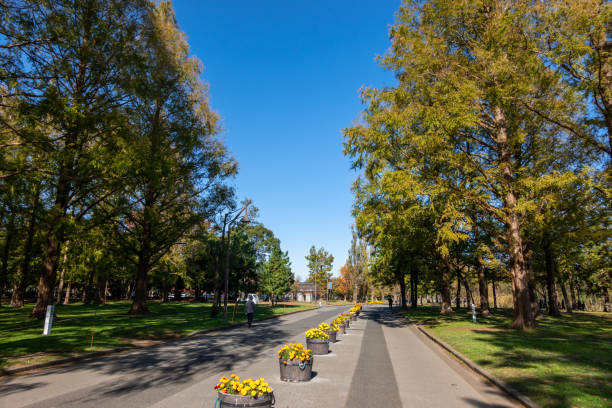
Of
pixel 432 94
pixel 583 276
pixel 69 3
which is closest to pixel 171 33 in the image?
pixel 69 3

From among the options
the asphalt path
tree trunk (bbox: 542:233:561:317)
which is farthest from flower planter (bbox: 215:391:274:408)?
tree trunk (bbox: 542:233:561:317)

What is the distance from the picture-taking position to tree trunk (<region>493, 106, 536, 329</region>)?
1459 centimetres

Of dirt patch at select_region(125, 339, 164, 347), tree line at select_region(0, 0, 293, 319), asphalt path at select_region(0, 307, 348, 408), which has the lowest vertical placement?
dirt patch at select_region(125, 339, 164, 347)

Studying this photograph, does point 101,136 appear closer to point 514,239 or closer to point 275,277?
point 514,239

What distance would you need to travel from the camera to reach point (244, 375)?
25.1 ft

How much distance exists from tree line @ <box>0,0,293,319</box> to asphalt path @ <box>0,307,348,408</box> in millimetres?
5691

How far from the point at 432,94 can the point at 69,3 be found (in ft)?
44.1

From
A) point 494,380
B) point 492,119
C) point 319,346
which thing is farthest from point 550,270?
point 319,346

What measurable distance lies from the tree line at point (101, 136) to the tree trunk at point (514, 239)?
49.1 ft

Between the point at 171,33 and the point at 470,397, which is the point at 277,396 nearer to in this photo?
the point at 470,397

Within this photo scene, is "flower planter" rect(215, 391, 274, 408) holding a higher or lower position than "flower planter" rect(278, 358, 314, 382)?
higher

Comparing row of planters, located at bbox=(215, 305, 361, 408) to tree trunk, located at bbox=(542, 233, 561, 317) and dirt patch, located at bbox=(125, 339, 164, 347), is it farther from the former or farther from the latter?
tree trunk, located at bbox=(542, 233, 561, 317)

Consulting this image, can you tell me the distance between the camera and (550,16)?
36.5 ft

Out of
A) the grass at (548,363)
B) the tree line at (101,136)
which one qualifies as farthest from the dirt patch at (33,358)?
the grass at (548,363)
